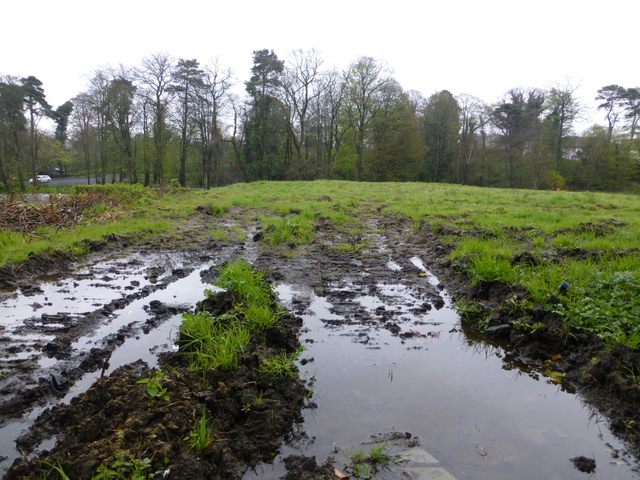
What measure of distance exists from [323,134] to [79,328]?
40.5 metres

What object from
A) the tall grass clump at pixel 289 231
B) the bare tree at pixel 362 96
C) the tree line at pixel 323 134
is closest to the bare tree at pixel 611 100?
the tree line at pixel 323 134

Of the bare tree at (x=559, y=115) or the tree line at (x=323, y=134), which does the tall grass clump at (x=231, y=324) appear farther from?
the bare tree at (x=559, y=115)

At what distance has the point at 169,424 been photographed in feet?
7.44

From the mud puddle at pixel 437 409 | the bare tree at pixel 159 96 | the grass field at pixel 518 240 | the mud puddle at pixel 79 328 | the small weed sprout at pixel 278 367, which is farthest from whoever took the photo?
the bare tree at pixel 159 96

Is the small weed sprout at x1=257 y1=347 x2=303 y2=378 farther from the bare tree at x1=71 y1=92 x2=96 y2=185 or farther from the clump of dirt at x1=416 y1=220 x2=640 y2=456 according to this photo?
the bare tree at x1=71 y1=92 x2=96 y2=185

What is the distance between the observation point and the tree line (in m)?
33.6

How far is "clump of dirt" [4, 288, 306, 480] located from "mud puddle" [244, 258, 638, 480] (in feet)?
0.69

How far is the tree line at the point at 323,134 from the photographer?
110 ft

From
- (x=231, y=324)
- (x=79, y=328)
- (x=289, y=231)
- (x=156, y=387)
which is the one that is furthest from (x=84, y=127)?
(x=156, y=387)

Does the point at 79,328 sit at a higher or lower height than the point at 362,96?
lower

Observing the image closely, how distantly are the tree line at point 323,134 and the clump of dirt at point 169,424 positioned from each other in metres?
34.1

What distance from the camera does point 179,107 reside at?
34844mm

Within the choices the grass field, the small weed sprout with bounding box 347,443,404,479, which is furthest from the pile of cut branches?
the small weed sprout with bounding box 347,443,404,479

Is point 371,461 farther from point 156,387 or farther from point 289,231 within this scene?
point 289,231
